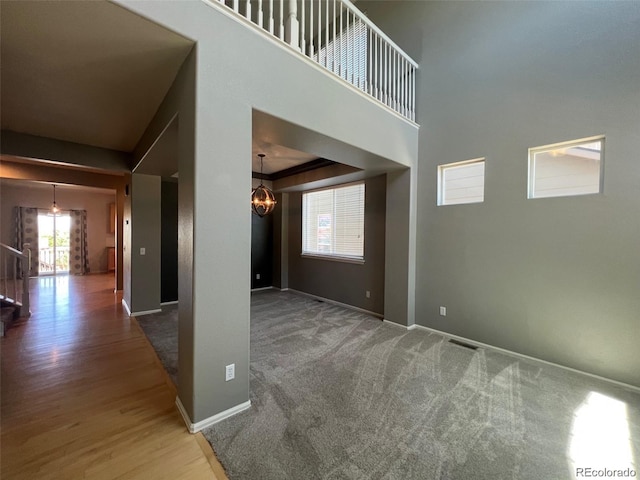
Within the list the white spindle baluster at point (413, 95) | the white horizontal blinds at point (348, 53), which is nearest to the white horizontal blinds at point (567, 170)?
the white spindle baluster at point (413, 95)

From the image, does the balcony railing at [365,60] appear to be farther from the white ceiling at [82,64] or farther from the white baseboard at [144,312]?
the white baseboard at [144,312]

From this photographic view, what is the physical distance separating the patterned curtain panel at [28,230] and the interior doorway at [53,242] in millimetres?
110

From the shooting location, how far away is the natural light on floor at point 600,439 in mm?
1557

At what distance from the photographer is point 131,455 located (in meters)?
1.59

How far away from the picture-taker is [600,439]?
1770mm

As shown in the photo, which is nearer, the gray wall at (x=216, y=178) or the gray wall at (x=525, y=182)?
the gray wall at (x=216, y=178)

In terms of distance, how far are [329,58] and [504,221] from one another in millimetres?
2725

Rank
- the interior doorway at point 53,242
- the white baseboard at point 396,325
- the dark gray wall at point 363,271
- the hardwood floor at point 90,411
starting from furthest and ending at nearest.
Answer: the interior doorway at point 53,242 → the dark gray wall at point 363,271 → the white baseboard at point 396,325 → the hardwood floor at point 90,411

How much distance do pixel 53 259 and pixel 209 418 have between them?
10.0 m

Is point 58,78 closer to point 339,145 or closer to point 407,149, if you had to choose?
point 339,145

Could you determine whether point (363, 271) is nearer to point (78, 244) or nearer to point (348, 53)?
point (348, 53)

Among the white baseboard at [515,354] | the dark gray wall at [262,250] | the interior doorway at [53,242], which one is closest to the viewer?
the white baseboard at [515,354]

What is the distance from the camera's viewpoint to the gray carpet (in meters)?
1.54

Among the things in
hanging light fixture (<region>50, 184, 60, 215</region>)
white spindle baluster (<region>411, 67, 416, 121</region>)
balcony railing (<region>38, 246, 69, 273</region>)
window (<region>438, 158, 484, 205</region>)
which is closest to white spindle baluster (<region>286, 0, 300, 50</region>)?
white spindle baluster (<region>411, 67, 416, 121</region>)
